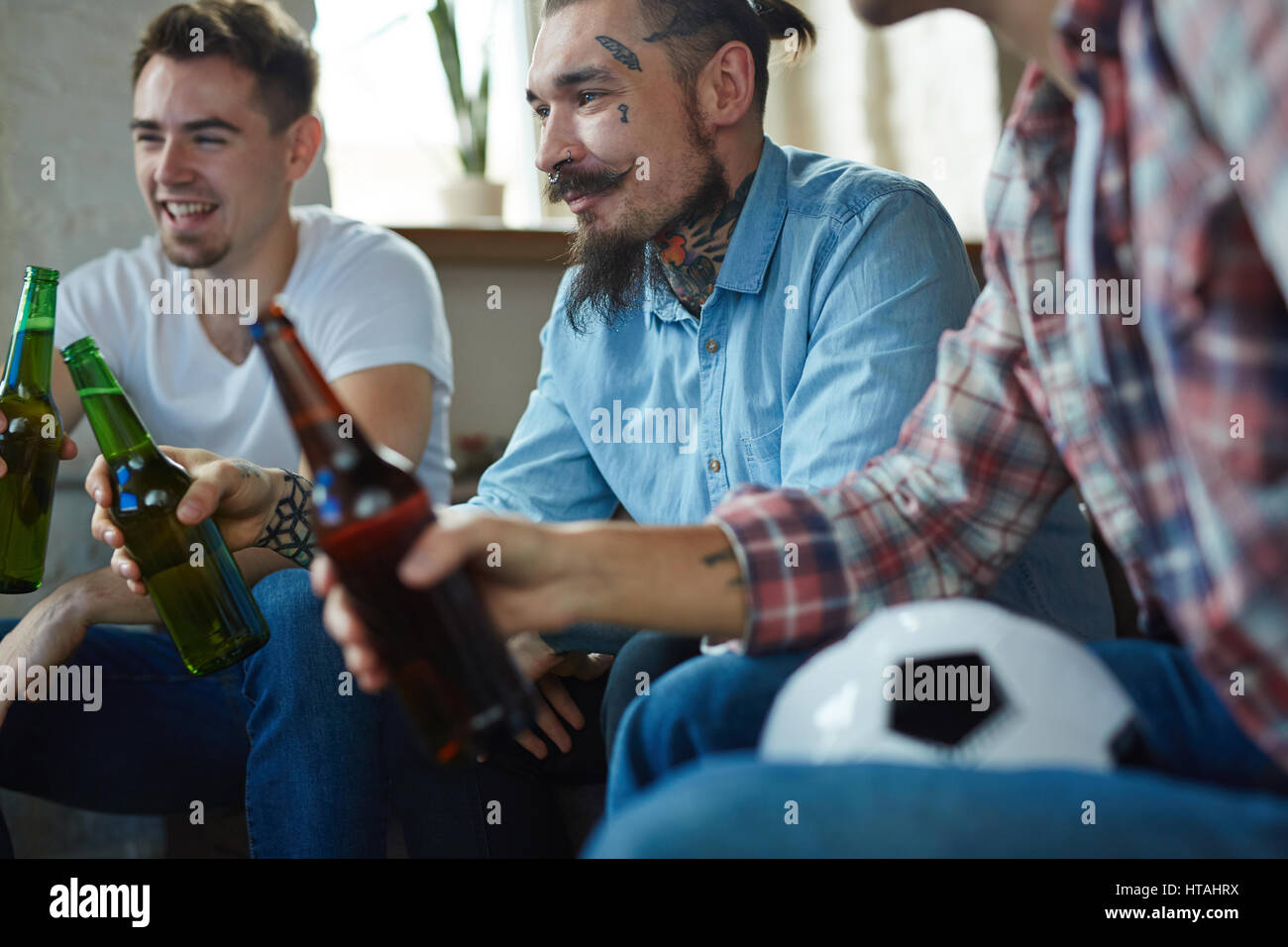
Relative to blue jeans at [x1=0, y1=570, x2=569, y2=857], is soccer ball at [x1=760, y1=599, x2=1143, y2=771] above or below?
above

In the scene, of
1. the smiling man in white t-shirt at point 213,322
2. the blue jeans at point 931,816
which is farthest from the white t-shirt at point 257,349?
the blue jeans at point 931,816

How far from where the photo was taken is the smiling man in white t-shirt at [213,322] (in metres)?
1.47

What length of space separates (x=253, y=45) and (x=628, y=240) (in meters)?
0.77

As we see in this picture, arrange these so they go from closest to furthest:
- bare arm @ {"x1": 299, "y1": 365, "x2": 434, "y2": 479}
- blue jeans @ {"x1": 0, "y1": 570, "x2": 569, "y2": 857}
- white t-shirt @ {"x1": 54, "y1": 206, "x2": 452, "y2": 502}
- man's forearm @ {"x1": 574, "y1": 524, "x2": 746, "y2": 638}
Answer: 1. man's forearm @ {"x1": 574, "y1": 524, "x2": 746, "y2": 638}
2. blue jeans @ {"x1": 0, "y1": 570, "x2": 569, "y2": 857}
3. bare arm @ {"x1": 299, "y1": 365, "x2": 434, "y2": 479}
4. white t-shirt @ {"x1": 54, "y1": 206, "x2": 452, "y2": 502}

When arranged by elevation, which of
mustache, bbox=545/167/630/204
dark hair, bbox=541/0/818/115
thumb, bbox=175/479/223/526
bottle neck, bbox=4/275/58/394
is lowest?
thumb, bbox=175/479/223/526

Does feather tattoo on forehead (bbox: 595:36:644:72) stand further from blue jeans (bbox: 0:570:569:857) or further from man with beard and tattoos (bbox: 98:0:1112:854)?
blue jeans (bbox: 0:570:569:857)

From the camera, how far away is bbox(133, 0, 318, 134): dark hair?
1753mm

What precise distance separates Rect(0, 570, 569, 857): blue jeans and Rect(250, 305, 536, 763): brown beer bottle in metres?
0.55

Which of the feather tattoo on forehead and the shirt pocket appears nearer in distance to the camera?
the shirt pocket

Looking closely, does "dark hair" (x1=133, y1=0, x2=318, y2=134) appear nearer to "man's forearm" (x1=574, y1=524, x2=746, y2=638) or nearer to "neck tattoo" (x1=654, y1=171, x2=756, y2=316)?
"neck tattoo" (x1=654, y1=171, x2=756, y2=316)

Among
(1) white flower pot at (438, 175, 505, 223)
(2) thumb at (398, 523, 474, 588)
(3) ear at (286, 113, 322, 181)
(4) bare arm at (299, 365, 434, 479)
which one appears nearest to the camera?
(2) thumb at (398, 523, 474, 588)

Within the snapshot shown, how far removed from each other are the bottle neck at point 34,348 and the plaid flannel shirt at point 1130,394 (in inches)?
35.3

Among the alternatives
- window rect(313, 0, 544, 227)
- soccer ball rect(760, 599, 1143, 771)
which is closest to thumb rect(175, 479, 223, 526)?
soccer ball rect(760, 599, 1143, 771)
